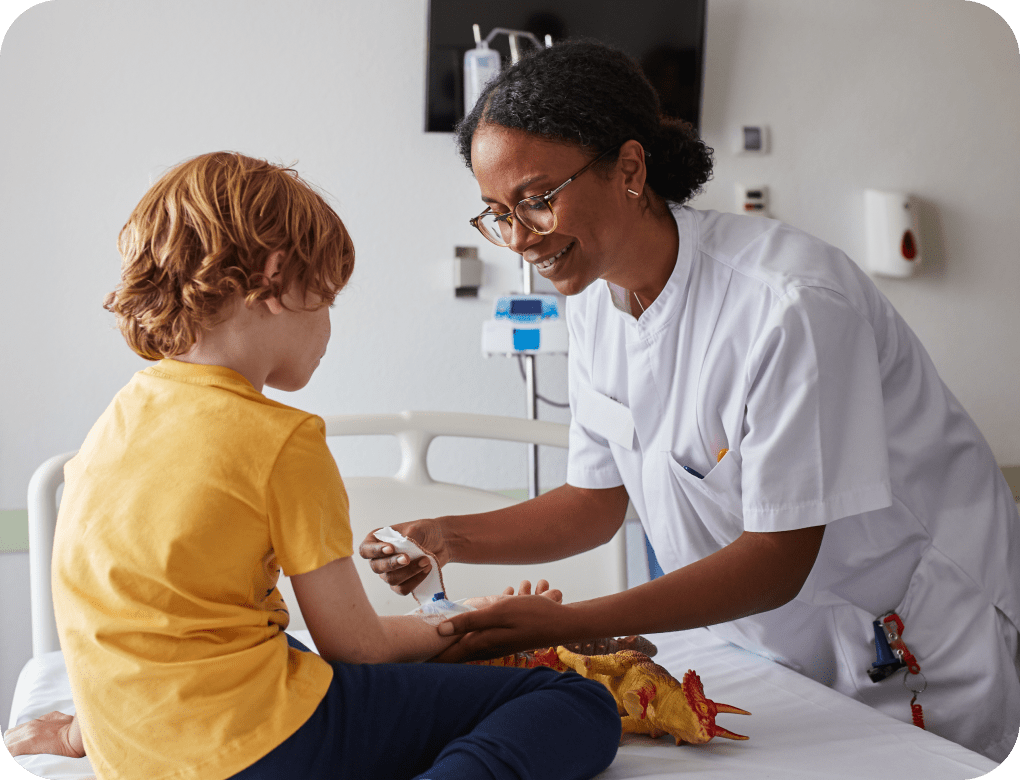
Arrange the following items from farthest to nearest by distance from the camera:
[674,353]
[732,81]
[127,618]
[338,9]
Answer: [732,81], [338,9], [674,353], [127,618]

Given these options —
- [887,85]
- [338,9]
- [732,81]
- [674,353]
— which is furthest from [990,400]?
[338,9]

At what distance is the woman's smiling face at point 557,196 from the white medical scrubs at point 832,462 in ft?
0.49

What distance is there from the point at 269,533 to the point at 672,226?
906 mm

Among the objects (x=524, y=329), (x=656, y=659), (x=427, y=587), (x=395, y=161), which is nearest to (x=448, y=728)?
(x=427, y=587)

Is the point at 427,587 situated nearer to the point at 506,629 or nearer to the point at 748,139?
the point at 506,629

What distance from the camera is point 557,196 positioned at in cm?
133

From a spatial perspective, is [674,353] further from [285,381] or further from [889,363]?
[285,381]

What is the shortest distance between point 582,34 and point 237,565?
2277 millimetres

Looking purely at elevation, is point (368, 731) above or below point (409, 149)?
below

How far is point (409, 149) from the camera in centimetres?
267

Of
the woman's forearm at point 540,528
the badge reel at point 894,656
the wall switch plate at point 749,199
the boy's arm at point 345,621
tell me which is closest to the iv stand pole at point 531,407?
the woman's forearm at point 540,528

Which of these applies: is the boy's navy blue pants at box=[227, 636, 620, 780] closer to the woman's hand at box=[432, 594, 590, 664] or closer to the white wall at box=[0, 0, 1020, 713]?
the woman's hand at box=[432, 594, 590, 664]

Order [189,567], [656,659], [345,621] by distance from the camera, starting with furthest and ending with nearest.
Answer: [656,659]
[345,621]
[189,567]

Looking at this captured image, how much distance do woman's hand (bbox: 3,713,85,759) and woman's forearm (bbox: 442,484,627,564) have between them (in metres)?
0.65
